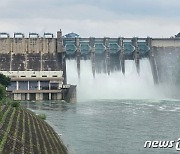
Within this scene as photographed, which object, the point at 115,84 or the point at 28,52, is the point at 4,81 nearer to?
the point at 28,52

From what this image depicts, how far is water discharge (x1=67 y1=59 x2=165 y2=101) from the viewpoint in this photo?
73.6 metres

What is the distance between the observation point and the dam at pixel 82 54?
74312 mm

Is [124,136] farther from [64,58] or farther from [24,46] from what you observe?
[24,46]

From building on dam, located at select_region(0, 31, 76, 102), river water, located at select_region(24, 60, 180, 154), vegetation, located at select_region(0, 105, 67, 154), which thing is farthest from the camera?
building on dam, located at select_region(0, 31, 76, 102)

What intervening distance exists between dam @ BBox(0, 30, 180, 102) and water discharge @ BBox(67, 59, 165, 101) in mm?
922

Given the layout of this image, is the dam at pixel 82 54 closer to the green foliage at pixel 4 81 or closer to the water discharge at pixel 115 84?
the water discharge at pixel 115 84

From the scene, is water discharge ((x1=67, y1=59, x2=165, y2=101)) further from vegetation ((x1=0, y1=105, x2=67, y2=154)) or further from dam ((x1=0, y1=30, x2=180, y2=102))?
vegetation ((x1=0, y1=105, x2=67, y2=154))

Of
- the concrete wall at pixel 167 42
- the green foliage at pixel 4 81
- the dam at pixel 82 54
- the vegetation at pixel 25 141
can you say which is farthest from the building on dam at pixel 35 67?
the vegetation at pixel 25 141

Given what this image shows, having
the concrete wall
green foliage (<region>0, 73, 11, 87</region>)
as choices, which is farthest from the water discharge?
green foliage (<region>0, 73, 11, 87</region>)

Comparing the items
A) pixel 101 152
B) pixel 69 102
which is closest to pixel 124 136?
pixel 101 152

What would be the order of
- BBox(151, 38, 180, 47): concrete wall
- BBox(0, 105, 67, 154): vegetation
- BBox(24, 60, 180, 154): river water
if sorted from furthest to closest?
BBox(151, 38, 180, 47): concrete wall
BBox(24, 60, 180, 154): river water
BBox(0, 105, 67, 154): vegetation

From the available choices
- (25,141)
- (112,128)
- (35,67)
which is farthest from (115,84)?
(25,141)

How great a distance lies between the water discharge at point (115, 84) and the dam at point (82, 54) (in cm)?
92

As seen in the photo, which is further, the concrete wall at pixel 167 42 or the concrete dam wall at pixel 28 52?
the concrete wall at pixel 167 42
